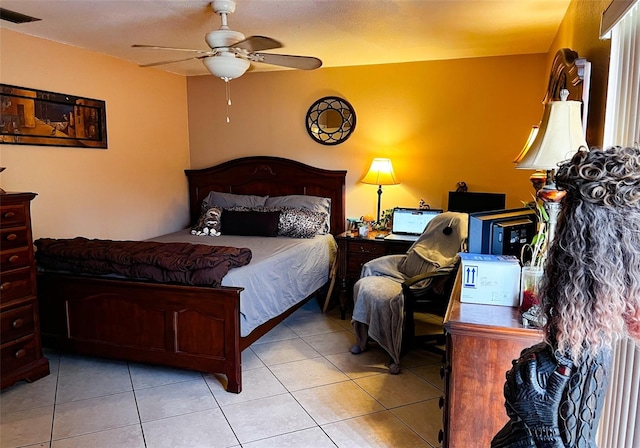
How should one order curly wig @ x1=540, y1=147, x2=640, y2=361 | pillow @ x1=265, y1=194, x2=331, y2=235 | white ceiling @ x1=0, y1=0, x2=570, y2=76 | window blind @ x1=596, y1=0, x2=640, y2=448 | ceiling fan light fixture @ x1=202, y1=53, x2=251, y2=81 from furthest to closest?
pillow @ x1=265, y1=194, x2=331, y2=235, white ceiling @ x1=0, y1=0, x2=570, y2=76, ceiling fan light fixture @ x1=202, y1=53, x2=251, y2=81, window blind @ x1=596, y1=0, x2=640, y2=448, curly wig @ x1=540, y1=147, x2=640, y2=361

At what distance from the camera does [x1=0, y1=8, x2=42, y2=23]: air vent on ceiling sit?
9.58 feet

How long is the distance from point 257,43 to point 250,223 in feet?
6.87

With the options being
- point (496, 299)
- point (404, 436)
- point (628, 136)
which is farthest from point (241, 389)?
point (628, 136)

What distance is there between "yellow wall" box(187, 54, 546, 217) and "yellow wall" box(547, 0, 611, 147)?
1625mm

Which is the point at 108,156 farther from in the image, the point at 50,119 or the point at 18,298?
the point at 18,298

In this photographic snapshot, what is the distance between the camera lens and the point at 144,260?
9.35 feet

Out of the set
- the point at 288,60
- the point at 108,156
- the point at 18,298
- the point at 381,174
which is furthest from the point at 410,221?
the point at 18,298

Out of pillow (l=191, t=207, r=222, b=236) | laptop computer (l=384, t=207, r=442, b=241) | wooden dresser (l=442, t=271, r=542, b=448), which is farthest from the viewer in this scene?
pillow (l=191, t=207, r=222, b=236)

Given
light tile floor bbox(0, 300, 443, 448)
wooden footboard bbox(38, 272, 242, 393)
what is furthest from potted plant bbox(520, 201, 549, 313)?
wooden footboard bbox(38, 272, 242, 393)

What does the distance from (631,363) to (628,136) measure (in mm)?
700

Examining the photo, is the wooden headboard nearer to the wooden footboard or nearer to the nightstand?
the nightstand

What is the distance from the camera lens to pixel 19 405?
104 inches

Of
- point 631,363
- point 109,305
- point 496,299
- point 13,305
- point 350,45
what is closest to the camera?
point 631,363

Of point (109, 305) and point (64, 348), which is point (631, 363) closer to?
point (109, 305)
